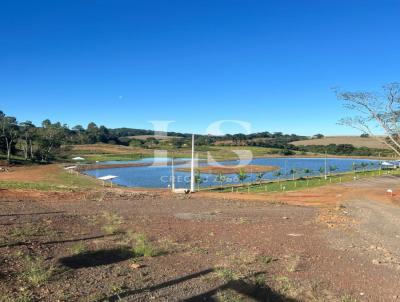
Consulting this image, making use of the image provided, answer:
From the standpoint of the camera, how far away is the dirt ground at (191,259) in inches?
259

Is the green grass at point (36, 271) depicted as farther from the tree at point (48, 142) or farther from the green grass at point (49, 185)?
the tree at point (48, 142)

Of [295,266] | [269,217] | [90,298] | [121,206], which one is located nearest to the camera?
[90,298]

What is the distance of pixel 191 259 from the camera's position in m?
8.78

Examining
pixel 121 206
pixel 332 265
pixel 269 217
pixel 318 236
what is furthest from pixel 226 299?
pixel 121 206

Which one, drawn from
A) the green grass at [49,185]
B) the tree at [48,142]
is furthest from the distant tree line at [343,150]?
the green grass at [49,185]

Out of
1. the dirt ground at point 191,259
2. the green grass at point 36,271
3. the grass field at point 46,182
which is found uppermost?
the green grass at point 36,271

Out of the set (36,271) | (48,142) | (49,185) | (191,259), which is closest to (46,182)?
(49,185)

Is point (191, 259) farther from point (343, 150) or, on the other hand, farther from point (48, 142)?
point (343, 150)

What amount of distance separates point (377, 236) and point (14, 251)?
10.2 m

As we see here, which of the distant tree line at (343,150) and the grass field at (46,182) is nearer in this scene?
the grass field at (46,182)

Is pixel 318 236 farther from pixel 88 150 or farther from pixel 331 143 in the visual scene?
pixel 331 143

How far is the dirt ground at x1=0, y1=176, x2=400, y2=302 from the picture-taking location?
21.6 feet

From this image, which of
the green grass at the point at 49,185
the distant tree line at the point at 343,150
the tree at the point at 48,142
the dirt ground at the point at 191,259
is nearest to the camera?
the dirt ground at the point at 191,259

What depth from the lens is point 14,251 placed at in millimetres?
8469
